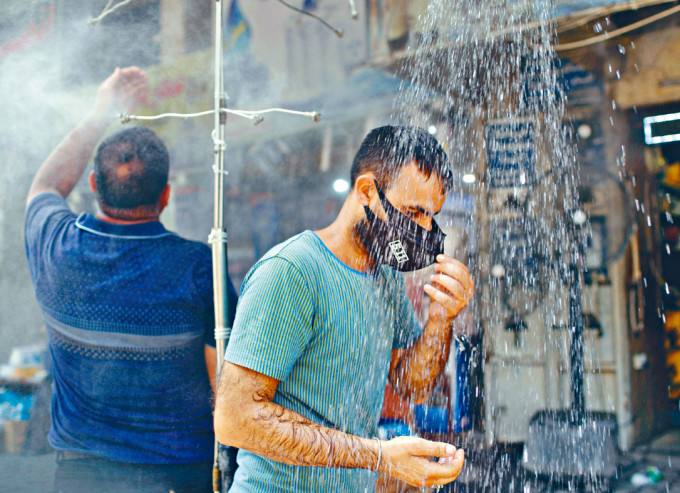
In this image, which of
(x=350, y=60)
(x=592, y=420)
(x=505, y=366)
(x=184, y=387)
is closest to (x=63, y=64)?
(x=350, y=60)

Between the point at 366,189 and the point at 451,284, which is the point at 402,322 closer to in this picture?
the point at 451,284

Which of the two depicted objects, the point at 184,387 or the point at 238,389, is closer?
the point at 238,389

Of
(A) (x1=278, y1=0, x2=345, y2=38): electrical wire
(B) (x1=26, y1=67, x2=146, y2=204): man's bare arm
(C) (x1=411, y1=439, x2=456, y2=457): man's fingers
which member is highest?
(A) (x1=278, y1=0, x2=345, y2=38): electrical wire

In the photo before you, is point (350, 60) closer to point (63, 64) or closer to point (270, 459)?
point (63, 64)

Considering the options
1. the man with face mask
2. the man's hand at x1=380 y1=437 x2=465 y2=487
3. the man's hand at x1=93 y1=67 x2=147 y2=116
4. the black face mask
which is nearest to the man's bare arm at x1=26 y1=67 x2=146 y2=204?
the man's hand at x1=93 y1=67 x2=147 y2=116

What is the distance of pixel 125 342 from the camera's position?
232 centimetres

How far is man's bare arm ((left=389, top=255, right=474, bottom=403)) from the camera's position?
5.63 feet

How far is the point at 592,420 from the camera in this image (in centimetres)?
305

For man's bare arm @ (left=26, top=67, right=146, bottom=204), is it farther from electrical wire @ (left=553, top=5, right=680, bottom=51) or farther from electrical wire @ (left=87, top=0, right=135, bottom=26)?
electrical wire @ (left=553, top=5, right=680, bottom=51)

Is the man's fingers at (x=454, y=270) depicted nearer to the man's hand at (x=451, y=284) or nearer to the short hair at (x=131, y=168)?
the man's hand at (x=451, y=284)

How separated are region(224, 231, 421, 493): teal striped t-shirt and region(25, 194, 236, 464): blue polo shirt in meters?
0.77

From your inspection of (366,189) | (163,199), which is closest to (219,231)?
(163,199)

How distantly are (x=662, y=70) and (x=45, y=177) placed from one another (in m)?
3.22

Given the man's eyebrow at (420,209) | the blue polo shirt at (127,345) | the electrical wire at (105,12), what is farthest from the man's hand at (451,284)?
the electrical wire at (105,12)
